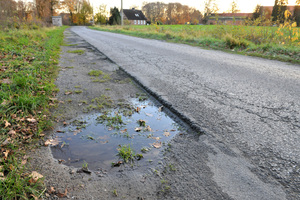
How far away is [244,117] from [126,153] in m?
1.70

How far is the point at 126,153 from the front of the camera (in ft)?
7.01

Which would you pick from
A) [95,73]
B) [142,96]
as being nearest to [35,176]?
[142,96]

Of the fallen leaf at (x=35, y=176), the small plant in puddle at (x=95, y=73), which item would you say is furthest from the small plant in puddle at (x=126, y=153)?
the small plant in puddle at (x=95, y=73)

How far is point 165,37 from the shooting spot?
1573 cm

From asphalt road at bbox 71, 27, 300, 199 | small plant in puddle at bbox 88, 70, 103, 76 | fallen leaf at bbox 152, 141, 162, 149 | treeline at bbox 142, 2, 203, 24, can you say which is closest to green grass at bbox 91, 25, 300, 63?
asphalt road at bbox 71, 27, 300, 199

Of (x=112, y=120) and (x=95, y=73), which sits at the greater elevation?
(x=95, y=73)

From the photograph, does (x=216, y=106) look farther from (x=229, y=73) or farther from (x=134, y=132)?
(x=229, y=73)

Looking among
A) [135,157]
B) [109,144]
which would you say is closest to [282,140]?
[135,157]

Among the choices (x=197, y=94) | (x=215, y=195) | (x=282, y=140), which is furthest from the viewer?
(x=197, y=94)

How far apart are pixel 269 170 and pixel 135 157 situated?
1239mm

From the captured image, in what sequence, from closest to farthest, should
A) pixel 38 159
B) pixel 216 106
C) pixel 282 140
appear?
pixel 38 159, pixel 282 140, pixel 216 106

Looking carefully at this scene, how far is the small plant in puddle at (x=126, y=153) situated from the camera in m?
2.08

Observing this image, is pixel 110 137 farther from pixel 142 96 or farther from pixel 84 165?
pixel 142 96

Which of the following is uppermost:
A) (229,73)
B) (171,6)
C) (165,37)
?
(171,6)
